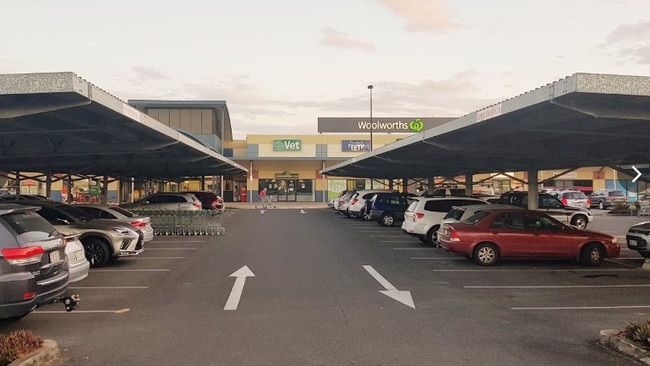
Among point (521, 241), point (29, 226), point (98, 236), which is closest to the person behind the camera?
point (29, 226)

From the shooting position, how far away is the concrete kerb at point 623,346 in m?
6.37

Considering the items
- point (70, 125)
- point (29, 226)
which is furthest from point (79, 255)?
point (70, 125)

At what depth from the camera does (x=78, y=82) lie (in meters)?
9.91

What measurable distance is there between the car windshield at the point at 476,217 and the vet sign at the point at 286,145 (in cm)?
4384

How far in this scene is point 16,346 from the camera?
19.9 feet

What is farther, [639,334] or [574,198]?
[574,198]

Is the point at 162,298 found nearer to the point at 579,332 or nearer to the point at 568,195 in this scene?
the point at 579,332

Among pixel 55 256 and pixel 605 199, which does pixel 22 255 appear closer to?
pixel 55 256

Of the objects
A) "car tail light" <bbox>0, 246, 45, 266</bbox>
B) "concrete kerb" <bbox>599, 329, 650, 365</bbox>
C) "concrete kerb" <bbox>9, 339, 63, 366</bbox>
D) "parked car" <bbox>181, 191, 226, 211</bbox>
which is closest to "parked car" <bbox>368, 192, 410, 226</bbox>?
"parked car" <bbox>181, 191, 226, 211</bbox>

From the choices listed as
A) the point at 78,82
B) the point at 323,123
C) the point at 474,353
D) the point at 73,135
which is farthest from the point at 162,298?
the point at 323,123

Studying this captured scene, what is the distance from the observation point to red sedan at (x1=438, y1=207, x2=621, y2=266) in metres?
14.3

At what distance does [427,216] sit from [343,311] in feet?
→ 33.8

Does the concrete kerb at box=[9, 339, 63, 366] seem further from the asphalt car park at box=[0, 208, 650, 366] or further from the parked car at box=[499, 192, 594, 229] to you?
the parked car at box=[499, 192, 594, 229]

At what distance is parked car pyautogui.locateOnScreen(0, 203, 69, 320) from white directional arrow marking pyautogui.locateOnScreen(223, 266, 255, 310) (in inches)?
107
